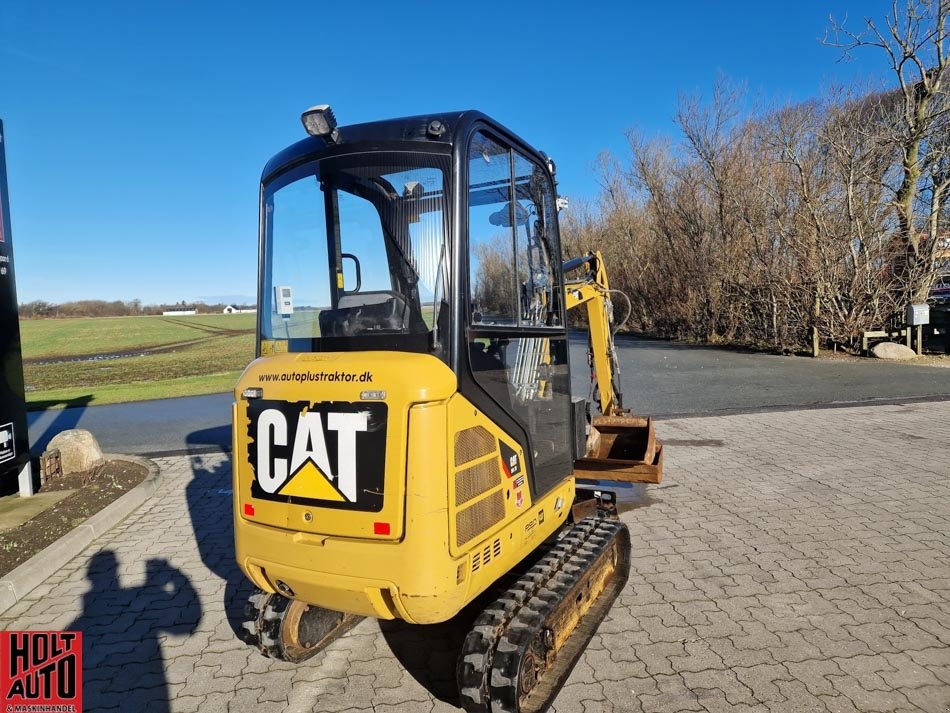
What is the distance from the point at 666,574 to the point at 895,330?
17.0 meters

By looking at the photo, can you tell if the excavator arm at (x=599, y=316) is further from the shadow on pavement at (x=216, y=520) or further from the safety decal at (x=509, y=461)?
the shadow on pavement at (x=216, y=520)

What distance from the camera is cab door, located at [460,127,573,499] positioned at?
2984 mm

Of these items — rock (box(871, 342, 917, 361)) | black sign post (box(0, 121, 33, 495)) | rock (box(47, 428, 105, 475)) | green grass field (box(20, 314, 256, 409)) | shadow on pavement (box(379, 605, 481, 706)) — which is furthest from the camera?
rock (box(871, 342, 917, 361))

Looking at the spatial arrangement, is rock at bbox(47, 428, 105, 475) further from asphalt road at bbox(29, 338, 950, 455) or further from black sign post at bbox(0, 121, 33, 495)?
asphalt road at bbox(29, 338, 950, 455)

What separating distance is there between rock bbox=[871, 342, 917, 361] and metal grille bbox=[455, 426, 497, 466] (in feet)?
57.9

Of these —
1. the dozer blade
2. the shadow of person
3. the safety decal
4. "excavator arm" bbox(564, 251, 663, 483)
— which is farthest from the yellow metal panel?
"excavator arm" bbox(564, 251, 663, 483)

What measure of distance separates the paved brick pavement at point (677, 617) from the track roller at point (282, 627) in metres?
0.18

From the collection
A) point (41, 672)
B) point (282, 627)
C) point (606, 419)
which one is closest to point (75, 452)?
point (41, 672)

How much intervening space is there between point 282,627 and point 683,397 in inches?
414

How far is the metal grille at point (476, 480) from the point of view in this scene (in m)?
2.64

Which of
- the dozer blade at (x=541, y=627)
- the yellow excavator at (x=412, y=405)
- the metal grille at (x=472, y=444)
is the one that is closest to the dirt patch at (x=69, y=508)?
the yellow excavator at (x=412, y=405)

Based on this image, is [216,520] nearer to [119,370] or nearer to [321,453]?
[321,453]

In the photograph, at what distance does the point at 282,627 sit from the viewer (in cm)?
320

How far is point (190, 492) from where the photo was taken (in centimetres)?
712
